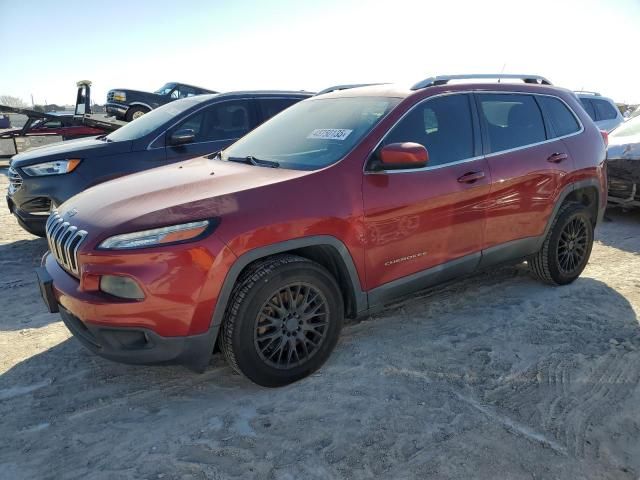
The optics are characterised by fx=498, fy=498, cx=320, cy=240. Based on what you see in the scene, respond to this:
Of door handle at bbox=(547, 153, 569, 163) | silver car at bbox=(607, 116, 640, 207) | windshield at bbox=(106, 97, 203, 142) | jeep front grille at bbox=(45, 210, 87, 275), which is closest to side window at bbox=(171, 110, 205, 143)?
windshield at bbox=(106, 97, 203, 142)

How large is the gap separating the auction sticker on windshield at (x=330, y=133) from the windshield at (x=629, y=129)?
6255 millimetres

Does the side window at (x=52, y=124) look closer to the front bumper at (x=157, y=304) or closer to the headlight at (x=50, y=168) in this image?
the headlight at (x=50, y=168)

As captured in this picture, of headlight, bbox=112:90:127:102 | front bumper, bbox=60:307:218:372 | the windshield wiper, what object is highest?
headlight, bbox=112:90:127:102

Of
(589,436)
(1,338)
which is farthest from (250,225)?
(1,338)

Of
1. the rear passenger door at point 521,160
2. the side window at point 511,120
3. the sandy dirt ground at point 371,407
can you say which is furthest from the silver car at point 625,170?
the sandy dirt ground at point 371,407

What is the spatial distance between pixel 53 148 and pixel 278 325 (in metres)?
4.40

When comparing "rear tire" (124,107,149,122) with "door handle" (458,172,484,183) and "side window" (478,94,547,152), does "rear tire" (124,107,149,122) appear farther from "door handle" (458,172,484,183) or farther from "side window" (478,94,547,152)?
"door handle" (458,172,484,183)

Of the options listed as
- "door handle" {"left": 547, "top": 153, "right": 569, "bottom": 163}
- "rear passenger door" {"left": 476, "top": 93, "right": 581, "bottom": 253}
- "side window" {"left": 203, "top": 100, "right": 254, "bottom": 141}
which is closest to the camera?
"rear passenger door" {"left": 476, "top": 93, "right": 581, "bottom": 253}

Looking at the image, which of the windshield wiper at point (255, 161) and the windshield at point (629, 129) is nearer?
the windshield wiper at point (255, 161)

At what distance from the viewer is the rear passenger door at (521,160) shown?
150 inches

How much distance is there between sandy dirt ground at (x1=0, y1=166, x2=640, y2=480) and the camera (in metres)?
2.35

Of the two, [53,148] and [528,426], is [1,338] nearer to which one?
[53,148]

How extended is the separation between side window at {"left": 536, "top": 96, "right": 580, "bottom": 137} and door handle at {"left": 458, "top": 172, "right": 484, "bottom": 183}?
1151mm

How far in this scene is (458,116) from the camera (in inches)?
145
